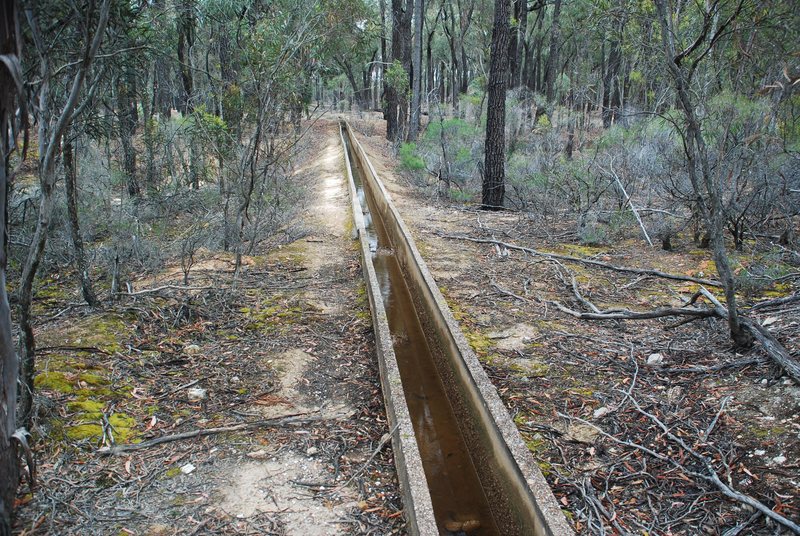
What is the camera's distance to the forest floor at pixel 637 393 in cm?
368

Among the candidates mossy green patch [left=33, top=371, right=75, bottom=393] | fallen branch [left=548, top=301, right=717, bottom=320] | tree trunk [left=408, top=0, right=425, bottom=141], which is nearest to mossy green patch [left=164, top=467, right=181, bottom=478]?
mossy green patch [left=33, top=371, right=75, bottom=393]

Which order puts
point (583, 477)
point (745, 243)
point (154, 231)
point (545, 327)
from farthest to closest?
point (154, 231) → point (745, 243) → point (545, 327) → point (583, 477)

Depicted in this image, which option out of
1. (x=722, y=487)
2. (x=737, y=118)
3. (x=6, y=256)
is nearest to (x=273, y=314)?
(x=6, y=256)

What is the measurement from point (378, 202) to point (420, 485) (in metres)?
12.2

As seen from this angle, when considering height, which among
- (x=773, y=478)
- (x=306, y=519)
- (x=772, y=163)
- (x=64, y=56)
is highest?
(x=64, y=56)

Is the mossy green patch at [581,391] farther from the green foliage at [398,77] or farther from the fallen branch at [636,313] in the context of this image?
the green foliage at [398,77]

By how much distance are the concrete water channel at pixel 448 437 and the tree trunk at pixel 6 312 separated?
233 centimetres

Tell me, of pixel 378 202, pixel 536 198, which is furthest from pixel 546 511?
pixel 378 202

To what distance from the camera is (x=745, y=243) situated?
8.40m

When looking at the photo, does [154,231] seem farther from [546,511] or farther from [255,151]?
[546,511]

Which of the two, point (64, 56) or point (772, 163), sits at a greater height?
point (64, 56)

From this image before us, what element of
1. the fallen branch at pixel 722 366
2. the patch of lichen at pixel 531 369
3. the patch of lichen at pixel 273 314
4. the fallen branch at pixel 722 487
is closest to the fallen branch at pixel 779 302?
the fallen branch at pixel 722 366

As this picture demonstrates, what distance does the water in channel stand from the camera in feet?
14.1

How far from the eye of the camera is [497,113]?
1241 centimetres
